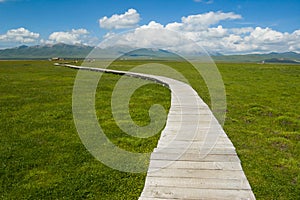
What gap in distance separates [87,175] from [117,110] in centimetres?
711

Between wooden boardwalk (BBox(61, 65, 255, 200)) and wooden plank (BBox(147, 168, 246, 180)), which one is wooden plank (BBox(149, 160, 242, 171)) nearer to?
wooden boardwalk (BBox(61, 65, 255, 200))

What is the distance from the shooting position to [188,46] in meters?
8.90

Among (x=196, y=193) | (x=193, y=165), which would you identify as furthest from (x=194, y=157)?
(x=196, y=193)

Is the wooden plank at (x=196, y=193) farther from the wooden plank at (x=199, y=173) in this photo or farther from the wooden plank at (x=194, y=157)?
the wooden plank at (x=194, y=157)

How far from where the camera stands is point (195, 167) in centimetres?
561

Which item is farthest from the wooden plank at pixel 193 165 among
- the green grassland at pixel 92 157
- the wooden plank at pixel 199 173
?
the green grassland at pixel 92 157

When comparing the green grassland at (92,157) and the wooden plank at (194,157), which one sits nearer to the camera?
the wooden plank at (194,157)

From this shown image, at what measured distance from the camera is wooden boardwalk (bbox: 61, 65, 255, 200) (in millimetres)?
4613

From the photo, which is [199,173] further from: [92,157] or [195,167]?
[92,157]

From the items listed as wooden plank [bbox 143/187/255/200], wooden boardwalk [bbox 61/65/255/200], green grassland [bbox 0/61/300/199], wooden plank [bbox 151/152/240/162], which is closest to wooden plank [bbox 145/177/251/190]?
wooden boardwalk [bbox 61/65/255/200]

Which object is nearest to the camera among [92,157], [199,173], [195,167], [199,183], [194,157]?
[199,183]

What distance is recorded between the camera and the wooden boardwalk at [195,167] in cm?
461

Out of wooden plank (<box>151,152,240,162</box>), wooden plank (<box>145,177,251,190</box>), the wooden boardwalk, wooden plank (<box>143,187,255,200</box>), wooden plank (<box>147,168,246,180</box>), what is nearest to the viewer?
wooden plank (<box>143,187,255,200</box>)

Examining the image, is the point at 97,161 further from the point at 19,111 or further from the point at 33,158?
the point at 19,111
